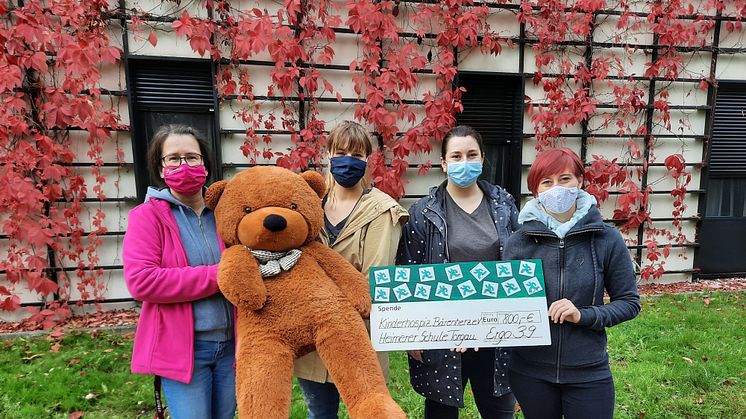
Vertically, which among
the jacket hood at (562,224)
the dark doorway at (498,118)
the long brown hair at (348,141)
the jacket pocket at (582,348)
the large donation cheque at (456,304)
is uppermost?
the dark doorway at (498,118)

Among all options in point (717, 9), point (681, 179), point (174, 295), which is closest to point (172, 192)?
point (174, 295)

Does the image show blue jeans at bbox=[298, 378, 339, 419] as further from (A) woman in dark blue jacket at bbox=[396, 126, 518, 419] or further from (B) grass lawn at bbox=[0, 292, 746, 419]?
(B) grass lawn at bbox=[0, 292, 746, 419]

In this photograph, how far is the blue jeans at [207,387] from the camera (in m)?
1.84

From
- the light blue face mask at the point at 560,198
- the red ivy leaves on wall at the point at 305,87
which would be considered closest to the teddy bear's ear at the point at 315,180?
the light blue face mask at the point at 560,198

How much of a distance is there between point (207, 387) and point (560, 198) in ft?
5.92

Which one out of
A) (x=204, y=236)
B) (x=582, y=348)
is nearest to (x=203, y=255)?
(x=204, y=236)

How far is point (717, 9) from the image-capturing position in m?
5.88

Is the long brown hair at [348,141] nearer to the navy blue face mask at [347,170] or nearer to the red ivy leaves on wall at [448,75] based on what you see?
the navy blue face mask at [347,170]

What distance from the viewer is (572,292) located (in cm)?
181

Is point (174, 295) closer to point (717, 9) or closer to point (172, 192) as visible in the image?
point (172, 192)

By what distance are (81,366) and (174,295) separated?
9.44 feet

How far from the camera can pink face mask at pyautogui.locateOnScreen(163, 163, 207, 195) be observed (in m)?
1.87

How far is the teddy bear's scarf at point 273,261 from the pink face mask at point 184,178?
0.45 m

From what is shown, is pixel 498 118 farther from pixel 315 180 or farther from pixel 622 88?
pixel 315 180
